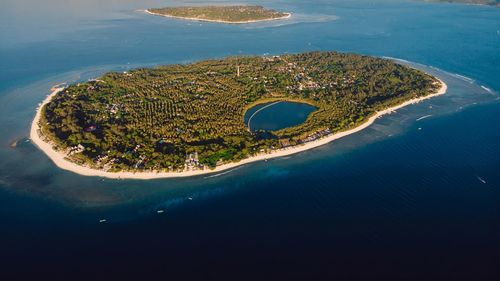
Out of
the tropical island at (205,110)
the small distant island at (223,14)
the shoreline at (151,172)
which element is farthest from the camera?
the small distant island at (223,14)

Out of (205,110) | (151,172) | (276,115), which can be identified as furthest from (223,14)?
(151,172)

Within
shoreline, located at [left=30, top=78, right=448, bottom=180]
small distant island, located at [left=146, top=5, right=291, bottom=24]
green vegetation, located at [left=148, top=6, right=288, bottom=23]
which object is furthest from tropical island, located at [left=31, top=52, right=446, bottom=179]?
green vegetation, located at [left=148, top=6, right=288, bottom=23]

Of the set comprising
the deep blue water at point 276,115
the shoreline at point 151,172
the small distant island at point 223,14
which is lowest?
the shoreline at point 151,172

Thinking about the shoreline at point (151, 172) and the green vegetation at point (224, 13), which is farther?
the green vegetation at point (224, 13)

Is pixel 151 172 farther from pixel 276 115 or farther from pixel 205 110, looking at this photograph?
pixel 276 115

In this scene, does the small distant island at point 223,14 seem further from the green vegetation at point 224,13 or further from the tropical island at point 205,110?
the tropical island at point 205,110

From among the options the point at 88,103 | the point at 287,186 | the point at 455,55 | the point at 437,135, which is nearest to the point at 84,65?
the point at 88,103

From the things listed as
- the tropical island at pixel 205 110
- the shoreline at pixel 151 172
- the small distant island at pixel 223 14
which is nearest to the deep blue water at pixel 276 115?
the tropical island at pixel 205 110

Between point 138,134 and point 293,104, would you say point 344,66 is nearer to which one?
point 293,104
